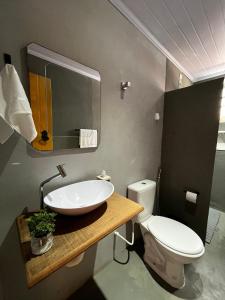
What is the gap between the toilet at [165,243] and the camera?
115 cm

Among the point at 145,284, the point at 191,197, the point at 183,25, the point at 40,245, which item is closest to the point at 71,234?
the point at 40,245

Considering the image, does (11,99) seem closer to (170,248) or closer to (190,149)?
(170,248)

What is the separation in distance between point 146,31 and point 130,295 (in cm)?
252

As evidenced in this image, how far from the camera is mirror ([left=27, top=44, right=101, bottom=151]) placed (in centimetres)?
87

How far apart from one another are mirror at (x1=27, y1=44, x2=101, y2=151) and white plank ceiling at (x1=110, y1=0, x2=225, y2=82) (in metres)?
0.78

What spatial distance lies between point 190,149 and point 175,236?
1004mm

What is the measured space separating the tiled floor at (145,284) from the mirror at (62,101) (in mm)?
1255

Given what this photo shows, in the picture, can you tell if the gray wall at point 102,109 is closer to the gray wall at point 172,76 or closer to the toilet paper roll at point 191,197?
the gray wall at point 172,76

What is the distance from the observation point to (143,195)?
149 centimetres

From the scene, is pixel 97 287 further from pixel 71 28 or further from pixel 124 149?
pixel 71 28

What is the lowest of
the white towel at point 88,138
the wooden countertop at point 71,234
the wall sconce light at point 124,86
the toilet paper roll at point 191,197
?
the toilet paper roll at point 191,197

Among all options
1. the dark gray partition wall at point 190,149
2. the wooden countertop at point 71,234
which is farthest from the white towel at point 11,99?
the dark gray partition wall at point 190,149

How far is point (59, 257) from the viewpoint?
588 mm

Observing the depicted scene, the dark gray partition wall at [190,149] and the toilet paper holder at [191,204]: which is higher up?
the dark gray partition wall at [190,149]
